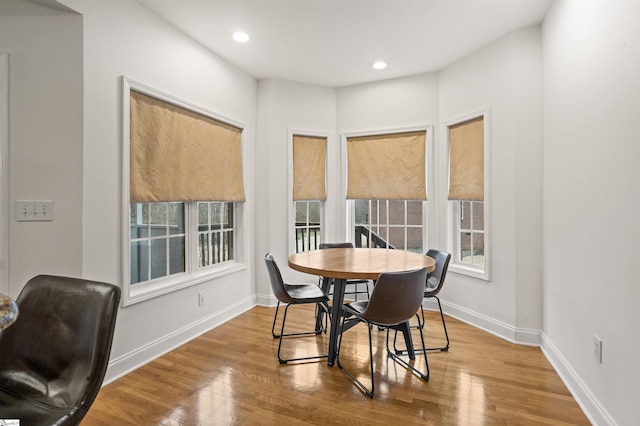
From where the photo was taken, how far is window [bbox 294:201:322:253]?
4.52 m

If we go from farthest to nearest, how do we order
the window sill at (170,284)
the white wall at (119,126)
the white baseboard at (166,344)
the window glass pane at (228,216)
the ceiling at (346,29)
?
the window glass pane at (228,216)
the ceiling at (346,29)
the window sill at (170,284)
the white baseboard at (166,344)
the white wall at (119,126)

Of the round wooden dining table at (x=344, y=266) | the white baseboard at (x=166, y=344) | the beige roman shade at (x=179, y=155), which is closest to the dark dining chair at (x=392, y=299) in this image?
the round wooden dining table at (x=344, y=266)

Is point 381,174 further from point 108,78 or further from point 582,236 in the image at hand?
point 108,78

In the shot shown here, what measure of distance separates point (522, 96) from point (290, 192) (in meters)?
2.63

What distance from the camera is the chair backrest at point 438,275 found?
9.39ft

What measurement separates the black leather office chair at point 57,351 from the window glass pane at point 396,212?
3488mm

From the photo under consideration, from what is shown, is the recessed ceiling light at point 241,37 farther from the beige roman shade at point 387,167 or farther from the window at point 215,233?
the beige roman shade at point 387,167

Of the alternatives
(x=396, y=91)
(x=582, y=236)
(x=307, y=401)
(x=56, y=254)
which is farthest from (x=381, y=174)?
(x=56, y=254)

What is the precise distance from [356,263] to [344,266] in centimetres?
16

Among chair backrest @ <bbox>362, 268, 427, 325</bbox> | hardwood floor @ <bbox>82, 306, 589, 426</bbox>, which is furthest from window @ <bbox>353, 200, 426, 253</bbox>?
chair backrest @ <bbox>362, 268, 427, 325</bbox>

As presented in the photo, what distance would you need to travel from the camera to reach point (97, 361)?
4.24ft

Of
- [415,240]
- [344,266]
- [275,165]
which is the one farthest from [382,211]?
[344,266]

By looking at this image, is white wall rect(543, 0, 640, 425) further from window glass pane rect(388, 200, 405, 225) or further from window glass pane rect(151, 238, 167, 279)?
window glass pane rect(151, 238, 167, 279)

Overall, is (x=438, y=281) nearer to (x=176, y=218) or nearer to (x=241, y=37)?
(x=176, y=218)
